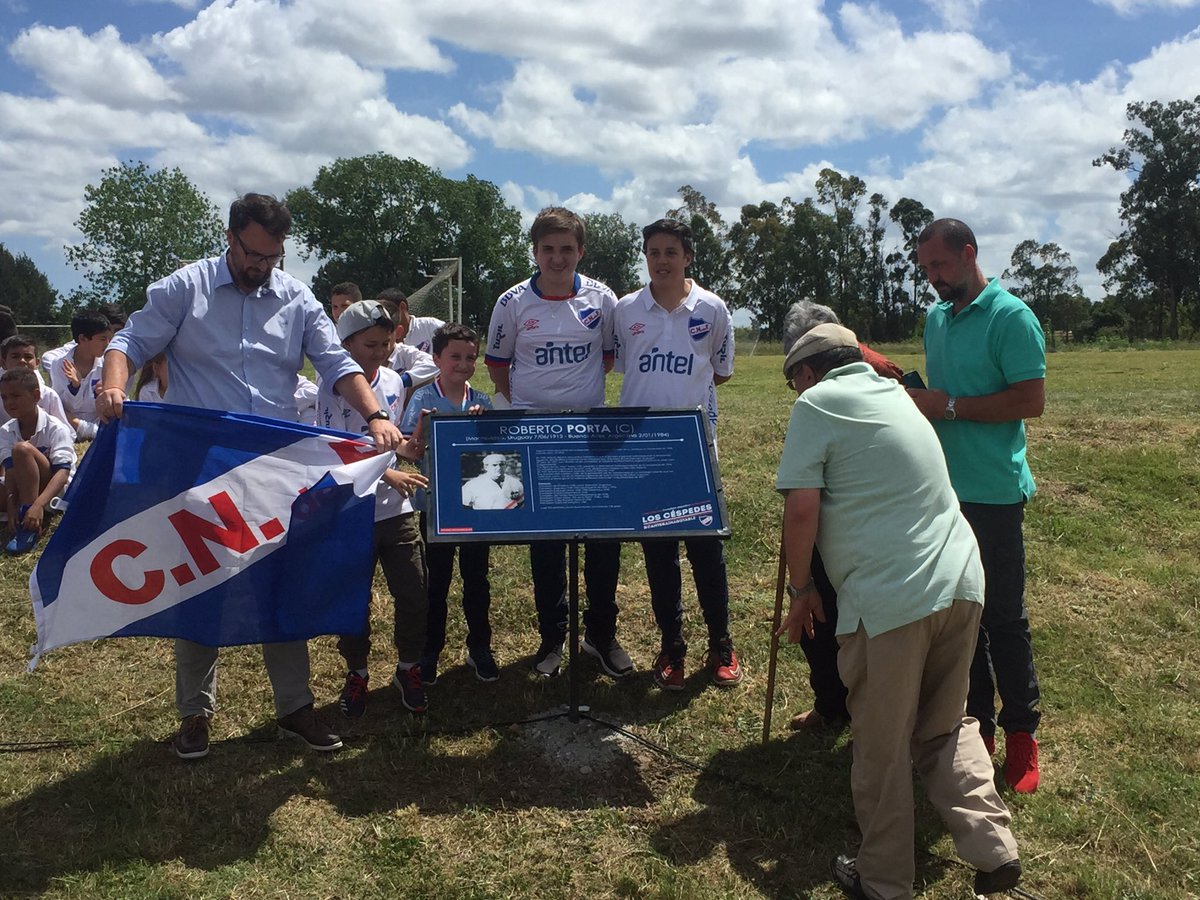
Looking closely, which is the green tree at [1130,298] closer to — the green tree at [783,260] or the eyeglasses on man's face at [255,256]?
the green tree at [783,260]

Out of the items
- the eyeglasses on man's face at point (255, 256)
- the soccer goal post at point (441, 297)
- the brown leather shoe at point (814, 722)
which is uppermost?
the soccer goal post at point (441, 297)

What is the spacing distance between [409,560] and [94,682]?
7.42ft

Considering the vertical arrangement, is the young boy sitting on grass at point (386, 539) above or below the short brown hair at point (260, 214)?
below

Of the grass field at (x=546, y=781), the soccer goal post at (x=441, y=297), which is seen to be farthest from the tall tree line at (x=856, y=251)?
the grass field at (x=546, y=781)

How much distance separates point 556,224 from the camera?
4785mm

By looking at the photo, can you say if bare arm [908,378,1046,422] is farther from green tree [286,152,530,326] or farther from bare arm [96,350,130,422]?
green tree [286,152,530,326]

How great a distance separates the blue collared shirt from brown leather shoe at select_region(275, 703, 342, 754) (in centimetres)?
147

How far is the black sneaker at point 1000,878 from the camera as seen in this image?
327 centimetres

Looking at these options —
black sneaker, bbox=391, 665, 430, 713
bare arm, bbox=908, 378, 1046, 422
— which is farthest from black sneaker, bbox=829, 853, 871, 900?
black sneaker, bbox=391, 665, 430, 713

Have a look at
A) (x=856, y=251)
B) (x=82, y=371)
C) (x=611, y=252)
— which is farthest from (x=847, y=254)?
(x=82, y=371)

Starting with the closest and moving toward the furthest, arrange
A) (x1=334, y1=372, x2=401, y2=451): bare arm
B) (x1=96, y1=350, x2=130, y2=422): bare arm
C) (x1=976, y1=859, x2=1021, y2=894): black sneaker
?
(x1=976, y1=859, x2=1021, y2=894): black sneaker, (x1=96, y1=350, x2=130, y2=422): bare arm, (x1=334, y1=372, x2=401, y2=451): bare arm

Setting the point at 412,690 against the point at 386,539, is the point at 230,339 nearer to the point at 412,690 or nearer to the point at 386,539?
the point at 386,539

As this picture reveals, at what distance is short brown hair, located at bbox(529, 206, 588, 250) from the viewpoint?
15.8 ft

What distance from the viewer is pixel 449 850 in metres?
3.87
